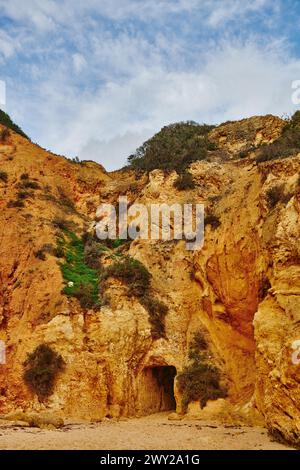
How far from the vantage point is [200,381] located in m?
17.0

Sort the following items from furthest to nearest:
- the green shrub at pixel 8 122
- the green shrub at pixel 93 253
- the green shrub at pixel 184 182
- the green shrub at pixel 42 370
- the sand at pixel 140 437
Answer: the green shrub at pixel 8 122 → the green shrub at pixel 184 182 → the green shrub at pixel 93 253 → the green shrub at pixel 42 370 → the sand at pixel 140 437

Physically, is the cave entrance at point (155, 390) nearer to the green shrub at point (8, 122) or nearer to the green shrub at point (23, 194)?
the green shrub at point (23, 194)

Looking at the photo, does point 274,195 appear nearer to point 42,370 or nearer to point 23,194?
point 42,370

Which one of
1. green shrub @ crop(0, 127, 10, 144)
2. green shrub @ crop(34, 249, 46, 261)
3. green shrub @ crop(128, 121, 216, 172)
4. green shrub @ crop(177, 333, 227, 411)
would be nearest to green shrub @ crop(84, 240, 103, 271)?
green shrub @ crop(34, 249, 46, 261)

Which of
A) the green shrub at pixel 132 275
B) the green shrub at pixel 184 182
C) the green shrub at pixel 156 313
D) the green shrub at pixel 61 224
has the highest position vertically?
the green shrub at pixel 184 182

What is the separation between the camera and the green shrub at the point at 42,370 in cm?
1716

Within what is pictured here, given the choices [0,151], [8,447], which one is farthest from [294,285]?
[0,151]

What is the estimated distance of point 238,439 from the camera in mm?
11711

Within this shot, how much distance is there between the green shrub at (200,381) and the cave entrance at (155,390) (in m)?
1.64

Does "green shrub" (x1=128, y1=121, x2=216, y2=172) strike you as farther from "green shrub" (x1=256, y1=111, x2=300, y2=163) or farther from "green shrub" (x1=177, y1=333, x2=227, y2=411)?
"green shrub" (x1=177, y1=333, x2=227, y2=411)

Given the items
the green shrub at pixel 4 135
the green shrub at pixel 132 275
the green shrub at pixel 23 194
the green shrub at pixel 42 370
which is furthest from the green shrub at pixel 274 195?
the green shrub at pixel 4 135

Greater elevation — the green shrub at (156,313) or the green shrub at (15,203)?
the green shrub at (15,203)

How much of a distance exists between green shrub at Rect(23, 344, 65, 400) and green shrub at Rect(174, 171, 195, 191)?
10927mm
